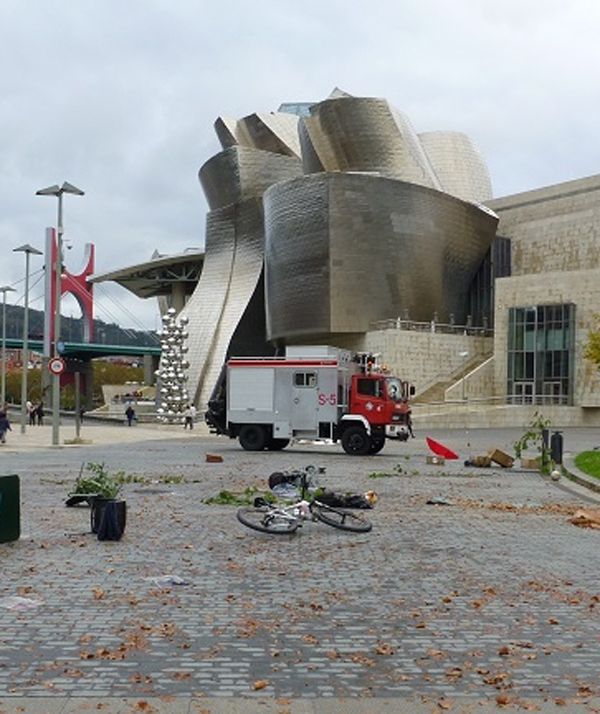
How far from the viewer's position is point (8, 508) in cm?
1004

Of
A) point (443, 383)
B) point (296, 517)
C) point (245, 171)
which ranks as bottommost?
point (296, 517)

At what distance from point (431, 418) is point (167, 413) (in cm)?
1921

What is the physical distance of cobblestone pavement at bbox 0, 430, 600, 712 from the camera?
210 inches

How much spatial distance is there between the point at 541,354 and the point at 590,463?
3554 centimetres

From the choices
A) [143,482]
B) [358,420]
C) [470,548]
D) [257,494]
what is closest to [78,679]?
[470,548]

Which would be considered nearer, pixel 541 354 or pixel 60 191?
pixel 60 191

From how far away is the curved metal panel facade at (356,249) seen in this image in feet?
204

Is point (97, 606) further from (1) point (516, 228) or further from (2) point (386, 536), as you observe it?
(1) point (516, 228)

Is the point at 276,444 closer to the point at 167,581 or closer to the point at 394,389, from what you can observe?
the point at 394,389

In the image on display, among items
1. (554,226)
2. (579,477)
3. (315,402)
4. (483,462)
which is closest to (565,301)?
(554,226)

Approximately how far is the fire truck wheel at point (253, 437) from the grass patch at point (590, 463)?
31.8ft

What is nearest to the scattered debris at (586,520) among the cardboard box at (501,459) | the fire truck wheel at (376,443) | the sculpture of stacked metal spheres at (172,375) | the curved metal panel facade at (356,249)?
the cardboard box at (501,459)

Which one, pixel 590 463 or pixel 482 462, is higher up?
pixel 590 463

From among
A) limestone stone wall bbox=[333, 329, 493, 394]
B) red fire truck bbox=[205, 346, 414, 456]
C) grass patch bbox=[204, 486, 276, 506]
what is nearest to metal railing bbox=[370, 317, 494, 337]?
limestone stone wall bbox=[333, 329, 493, 394]
